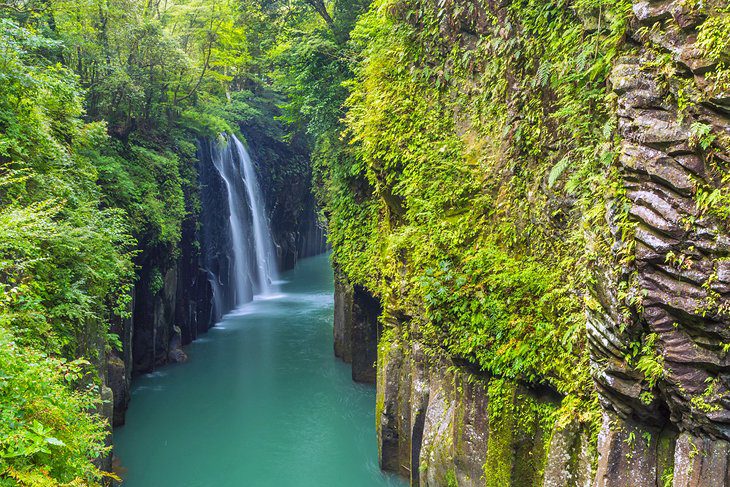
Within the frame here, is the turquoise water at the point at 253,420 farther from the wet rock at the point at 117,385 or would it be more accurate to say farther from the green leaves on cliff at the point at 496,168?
the green leaves on cliff at the point at 496,168

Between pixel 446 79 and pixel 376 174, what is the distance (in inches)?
98.4

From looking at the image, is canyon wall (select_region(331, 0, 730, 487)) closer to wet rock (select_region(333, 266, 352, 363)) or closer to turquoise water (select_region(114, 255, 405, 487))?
turquoise water (select_region(114, 255, 405, 487))

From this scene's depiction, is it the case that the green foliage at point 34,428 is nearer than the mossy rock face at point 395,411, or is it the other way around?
the green foliage at point 34,428

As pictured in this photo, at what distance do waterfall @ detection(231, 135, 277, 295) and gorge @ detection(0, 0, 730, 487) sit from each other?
22.3ft

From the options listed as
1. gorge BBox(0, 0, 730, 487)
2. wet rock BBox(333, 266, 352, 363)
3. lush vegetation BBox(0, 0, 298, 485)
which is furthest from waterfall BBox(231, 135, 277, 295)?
wet rock BBox(333, 266, 352, 363)

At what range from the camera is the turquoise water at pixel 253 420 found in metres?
11.6

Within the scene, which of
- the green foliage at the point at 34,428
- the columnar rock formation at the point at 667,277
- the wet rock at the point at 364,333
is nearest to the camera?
the green foliage at the point at 34,428

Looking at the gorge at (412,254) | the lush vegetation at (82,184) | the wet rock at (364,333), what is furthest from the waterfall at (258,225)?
the wet rock at (364,333)

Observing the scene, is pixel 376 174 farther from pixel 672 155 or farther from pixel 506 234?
pixel 672 155

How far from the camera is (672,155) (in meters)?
4.25

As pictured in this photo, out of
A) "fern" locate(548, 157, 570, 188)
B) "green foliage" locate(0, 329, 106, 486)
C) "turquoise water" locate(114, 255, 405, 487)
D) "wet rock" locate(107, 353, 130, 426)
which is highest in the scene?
"fern" locate(548, 157, 570, 188)

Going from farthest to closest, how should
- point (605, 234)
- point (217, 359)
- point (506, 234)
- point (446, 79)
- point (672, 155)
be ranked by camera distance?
1. point (217, 359)
2. point (446, 79)
3. point (506, 234)
4. point (605, 234)
5. point (672, 155)

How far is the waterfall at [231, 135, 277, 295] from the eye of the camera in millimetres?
26922

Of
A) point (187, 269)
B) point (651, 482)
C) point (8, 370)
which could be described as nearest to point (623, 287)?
point (651, 482)
